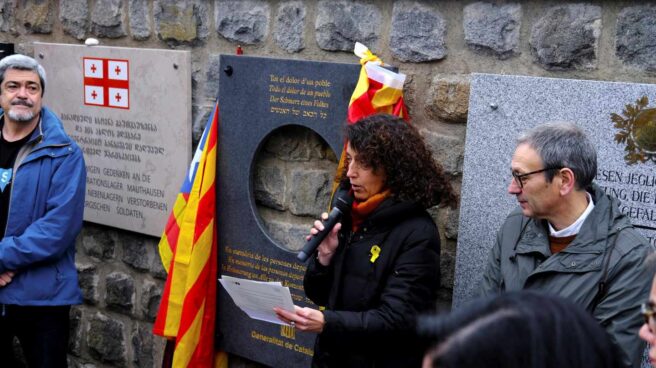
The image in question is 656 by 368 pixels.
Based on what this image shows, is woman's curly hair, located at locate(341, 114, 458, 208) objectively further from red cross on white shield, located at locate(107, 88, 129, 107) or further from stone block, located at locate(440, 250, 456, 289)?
red cross on white shield, located at locate(107, 88, 129, 107)

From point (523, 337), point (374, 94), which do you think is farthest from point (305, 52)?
point (523, 337)

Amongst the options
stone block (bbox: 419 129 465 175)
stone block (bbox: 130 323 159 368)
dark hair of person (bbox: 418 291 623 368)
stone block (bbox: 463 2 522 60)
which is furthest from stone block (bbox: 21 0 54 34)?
dark hair of person (bbox: 418 291 623 368)

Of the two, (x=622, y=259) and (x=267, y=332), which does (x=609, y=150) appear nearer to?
(x=622, y=259)

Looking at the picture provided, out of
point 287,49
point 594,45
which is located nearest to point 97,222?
point 287,49

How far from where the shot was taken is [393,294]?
123 inches

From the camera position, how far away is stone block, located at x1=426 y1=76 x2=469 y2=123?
3.63 metres

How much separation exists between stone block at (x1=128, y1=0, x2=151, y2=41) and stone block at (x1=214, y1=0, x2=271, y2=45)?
55 centimetres

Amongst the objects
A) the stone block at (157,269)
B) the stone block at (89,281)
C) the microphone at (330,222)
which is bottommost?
the stone block at (89,281)

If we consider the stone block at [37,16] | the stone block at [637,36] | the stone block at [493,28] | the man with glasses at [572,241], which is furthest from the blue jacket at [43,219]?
the stone block at [637,36]

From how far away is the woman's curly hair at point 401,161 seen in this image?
330 centimetres

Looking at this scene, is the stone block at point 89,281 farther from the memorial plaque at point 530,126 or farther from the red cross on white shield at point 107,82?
the memorial plaque at point 530,126

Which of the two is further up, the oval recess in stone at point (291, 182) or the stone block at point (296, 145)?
the stone block at point (296, 145)

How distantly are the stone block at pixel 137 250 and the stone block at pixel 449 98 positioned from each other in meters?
2.08

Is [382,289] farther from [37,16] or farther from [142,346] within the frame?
[37,16]
